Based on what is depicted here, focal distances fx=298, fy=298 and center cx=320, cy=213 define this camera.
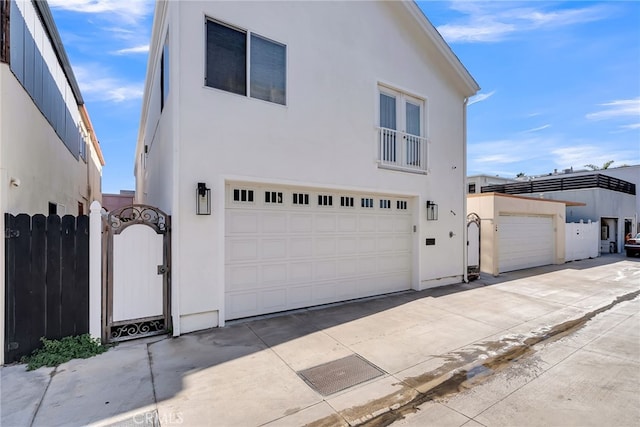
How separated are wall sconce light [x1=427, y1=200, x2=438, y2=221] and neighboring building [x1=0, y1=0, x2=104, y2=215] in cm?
857

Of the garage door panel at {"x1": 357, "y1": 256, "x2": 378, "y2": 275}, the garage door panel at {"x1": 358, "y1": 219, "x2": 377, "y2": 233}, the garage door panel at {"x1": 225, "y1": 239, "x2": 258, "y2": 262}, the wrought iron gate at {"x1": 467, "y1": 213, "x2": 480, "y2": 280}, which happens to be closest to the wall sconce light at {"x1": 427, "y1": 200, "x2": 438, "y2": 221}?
the garage door panel at {"x1": 358, "y1": 219, "x2": 377, "y2": 233}

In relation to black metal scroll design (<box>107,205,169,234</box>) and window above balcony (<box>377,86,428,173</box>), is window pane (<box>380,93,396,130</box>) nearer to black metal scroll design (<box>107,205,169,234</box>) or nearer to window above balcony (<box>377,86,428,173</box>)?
window above balcony (<box>377,86,428,173</box>)

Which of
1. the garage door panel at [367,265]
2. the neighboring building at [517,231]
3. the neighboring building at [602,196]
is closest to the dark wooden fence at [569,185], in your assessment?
Result: the neighboring building at [602,196]

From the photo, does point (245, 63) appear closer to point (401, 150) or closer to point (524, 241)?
point (401, 150)

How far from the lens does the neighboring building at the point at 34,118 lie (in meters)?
4.02

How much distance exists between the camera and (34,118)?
222 inches

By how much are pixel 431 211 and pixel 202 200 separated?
247 inches

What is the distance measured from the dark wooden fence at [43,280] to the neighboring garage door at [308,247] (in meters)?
2.16

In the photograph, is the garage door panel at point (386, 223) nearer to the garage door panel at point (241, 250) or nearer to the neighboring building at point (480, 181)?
the garage door panel at point (241, 250)

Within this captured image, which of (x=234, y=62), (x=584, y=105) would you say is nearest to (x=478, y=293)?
(x=234, y=62)

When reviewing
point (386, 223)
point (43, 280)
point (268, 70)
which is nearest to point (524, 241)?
point (386, 223)

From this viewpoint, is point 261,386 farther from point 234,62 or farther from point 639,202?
point 639,202

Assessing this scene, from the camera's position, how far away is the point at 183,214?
4.98 m

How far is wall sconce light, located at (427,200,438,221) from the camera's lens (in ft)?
28.0
